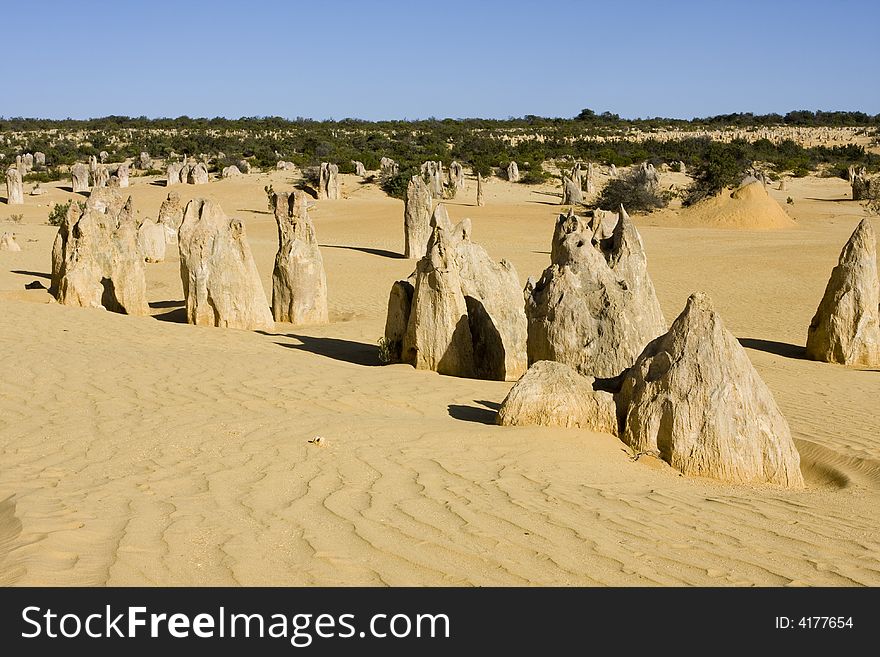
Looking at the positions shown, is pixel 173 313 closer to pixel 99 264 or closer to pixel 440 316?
pixel 99 264

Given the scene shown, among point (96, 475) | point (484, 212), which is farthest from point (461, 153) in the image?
point (96, 475)

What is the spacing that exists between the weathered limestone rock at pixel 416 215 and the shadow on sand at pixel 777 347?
1008cm

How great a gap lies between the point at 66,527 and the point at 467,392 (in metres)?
4.78

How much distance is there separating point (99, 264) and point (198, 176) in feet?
96.1

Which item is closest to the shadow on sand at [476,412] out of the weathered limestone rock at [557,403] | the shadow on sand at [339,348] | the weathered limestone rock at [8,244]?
the weathered limestone rock at [557,403]

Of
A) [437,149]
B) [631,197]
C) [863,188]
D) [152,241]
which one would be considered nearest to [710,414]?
[152,241]

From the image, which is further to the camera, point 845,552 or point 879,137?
point 879,137

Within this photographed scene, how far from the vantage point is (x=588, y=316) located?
29.8 ft

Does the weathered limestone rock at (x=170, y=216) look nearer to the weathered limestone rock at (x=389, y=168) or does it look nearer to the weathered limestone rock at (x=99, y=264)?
the weathered limestone rock at (x=99, y=264)

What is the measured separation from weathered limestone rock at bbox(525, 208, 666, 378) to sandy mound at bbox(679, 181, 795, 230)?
73.3 ft
